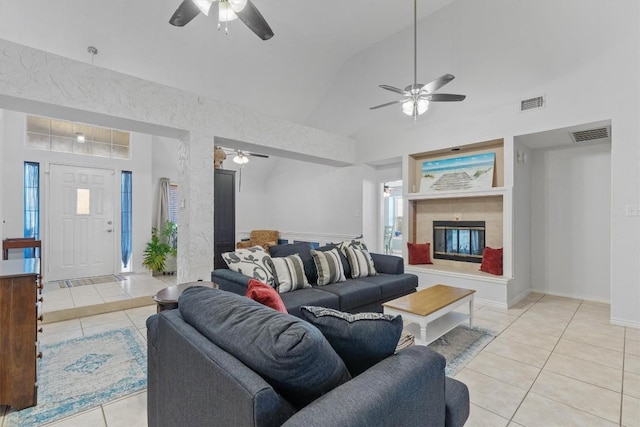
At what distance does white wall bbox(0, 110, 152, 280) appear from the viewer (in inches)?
192

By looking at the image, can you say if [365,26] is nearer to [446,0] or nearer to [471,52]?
[446,0]

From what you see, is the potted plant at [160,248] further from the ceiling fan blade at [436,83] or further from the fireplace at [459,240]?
the ceiling fan blade at [436,83]

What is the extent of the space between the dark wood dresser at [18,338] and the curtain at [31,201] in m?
4.23

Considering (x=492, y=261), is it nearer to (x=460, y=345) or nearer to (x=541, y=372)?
(x=460, y=345)

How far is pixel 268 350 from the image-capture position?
0.88 metres

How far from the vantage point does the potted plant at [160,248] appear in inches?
229

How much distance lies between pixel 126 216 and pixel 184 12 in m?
4.59

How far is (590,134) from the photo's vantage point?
158 inches

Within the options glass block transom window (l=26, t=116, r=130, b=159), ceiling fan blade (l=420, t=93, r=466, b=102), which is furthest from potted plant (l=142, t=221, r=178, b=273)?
ceiling fan blade (l=420, t=93, r=466, b=102)

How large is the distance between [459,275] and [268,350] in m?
4.23

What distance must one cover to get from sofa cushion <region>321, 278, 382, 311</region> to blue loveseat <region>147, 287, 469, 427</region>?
1.69 m

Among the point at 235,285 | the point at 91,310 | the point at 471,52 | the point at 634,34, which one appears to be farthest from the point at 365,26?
the point at 91,310

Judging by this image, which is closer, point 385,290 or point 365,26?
point 385,290

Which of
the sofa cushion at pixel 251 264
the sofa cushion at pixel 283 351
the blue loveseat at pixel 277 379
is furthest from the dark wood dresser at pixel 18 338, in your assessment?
the sofa cushion at pixel 283 351
